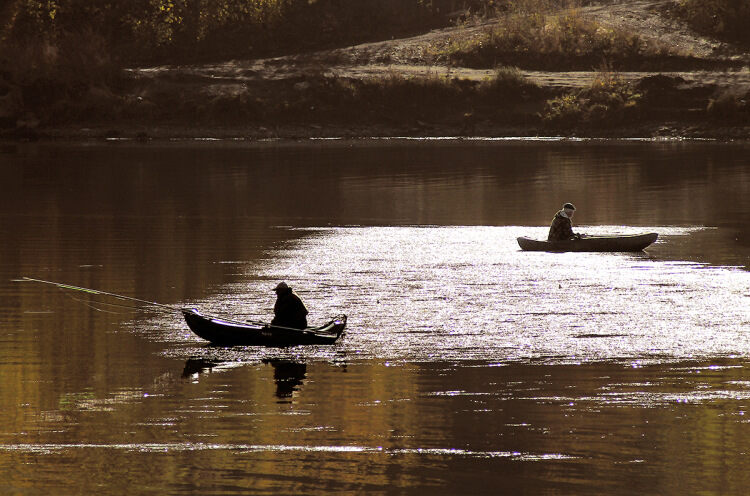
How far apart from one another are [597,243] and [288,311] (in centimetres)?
1331

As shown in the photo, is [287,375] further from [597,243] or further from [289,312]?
[597,243]

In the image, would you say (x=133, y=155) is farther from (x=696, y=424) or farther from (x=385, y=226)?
(x=696, y=424)

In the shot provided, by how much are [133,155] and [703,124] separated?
2794 cm

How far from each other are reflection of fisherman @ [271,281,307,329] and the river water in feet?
1.49

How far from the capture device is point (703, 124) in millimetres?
71750

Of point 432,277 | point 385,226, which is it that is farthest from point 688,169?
point 432,277

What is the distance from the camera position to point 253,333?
2175 centimetres

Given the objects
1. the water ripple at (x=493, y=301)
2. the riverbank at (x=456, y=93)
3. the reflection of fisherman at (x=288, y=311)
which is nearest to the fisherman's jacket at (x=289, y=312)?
the reflection of fisherman at (x=288, y=311)

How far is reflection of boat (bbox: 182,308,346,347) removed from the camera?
2161 centimetres

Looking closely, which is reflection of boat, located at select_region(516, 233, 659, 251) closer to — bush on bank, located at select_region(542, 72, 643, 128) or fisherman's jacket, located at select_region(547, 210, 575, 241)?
fisherman's jacket, located at select_region(547, 210, 575, 241)

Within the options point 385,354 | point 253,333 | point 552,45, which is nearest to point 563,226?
point 385,354

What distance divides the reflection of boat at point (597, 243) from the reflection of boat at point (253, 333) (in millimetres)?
12113

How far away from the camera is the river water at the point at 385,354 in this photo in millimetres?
15828

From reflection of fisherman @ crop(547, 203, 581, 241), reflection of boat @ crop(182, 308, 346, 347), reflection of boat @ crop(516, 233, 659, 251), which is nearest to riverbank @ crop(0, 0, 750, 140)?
reflection of boat @ crop(516, 233, 659, 251)
